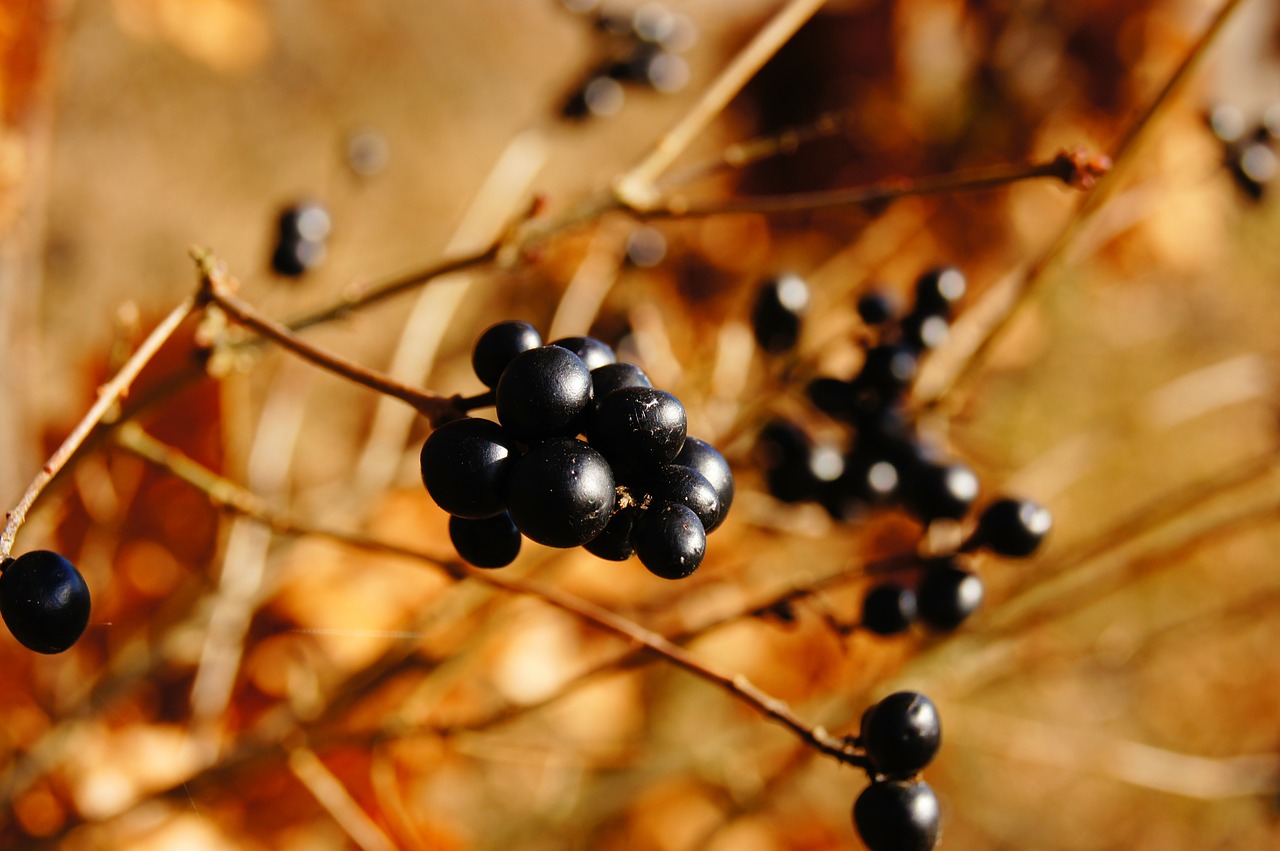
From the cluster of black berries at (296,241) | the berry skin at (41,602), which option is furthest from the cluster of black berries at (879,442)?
the berry skin at (41,602)

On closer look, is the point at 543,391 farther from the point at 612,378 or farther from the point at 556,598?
the point at 556,598

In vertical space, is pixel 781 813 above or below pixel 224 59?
below

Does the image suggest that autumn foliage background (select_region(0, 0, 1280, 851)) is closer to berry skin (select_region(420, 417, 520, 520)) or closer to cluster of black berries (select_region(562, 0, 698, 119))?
cluster of black berries (select_region(562, 0, 698, 119))

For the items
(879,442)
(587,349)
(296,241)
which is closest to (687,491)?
(587,349)

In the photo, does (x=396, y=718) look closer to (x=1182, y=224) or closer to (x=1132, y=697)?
(x=1132, y=697)

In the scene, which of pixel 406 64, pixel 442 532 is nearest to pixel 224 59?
pixel 406 64

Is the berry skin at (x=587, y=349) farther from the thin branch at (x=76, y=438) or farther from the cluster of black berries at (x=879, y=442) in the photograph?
the cluster of black berries at (x=879, y=442)
